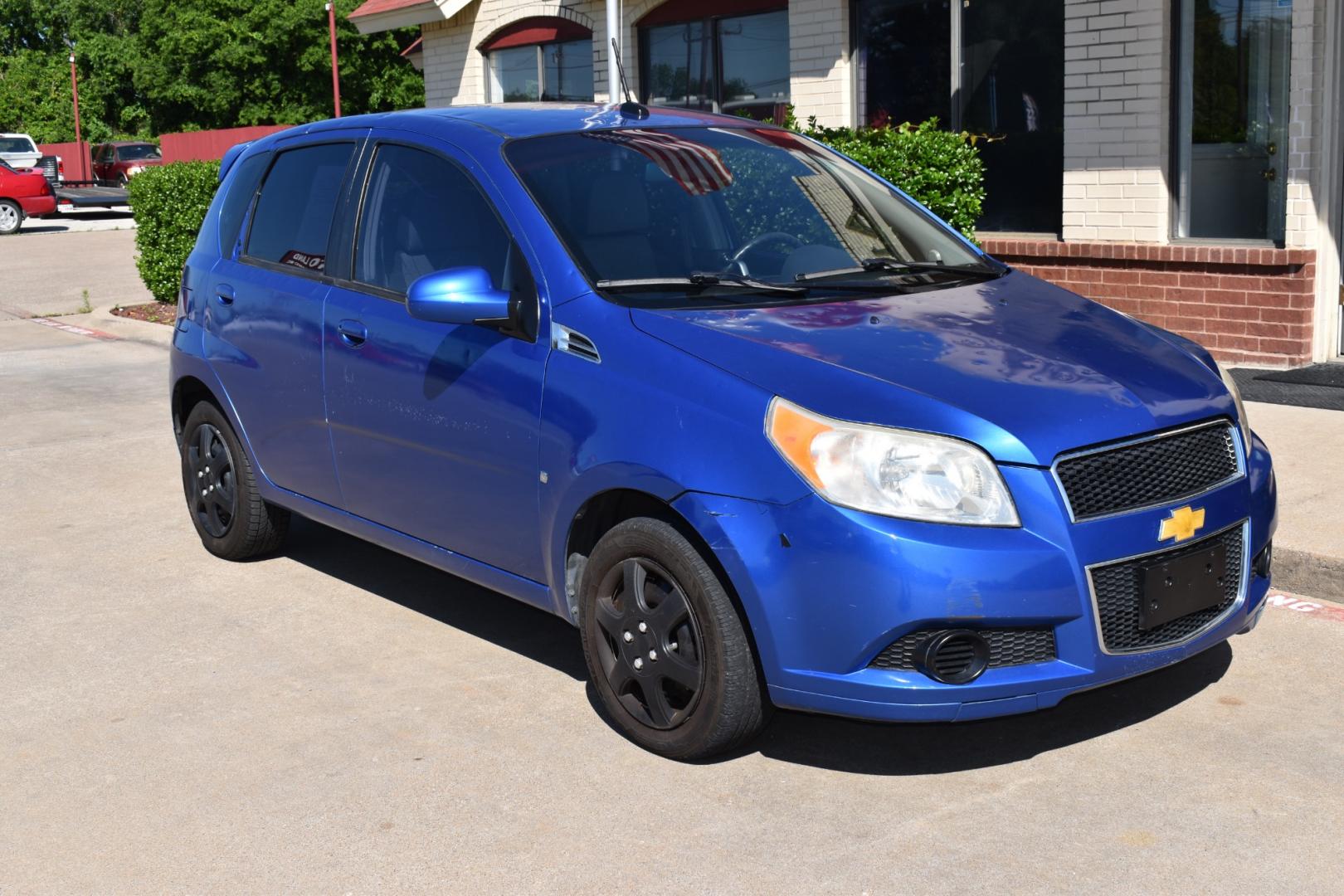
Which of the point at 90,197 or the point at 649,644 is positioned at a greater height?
the point at 90,197

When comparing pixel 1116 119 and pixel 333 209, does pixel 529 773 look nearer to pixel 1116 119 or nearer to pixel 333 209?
pixel 333 209

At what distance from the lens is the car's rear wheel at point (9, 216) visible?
32.4 m

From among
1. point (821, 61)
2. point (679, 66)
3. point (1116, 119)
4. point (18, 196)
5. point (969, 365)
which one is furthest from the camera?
point (18, 196)

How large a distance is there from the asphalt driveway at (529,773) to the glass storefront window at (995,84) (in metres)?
6.58

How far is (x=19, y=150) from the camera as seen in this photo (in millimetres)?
37875

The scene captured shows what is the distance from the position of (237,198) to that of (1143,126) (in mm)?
6696

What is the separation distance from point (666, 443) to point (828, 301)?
0.84 m

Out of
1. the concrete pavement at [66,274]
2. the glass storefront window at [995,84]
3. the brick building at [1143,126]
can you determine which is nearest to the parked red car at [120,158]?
the concrete pavement at [66,274]

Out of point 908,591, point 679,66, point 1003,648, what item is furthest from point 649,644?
point 679,66

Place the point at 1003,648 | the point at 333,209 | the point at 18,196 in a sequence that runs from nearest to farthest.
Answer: the point at 1003,648 < the point at 333,209 < the point at 18,196

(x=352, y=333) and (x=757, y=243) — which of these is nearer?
(x=757, y=243)

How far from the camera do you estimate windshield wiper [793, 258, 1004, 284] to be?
5086 millimetres

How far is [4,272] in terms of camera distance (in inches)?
915

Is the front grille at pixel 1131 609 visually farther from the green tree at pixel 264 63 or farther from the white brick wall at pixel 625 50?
the green tree at pixel 264 63
